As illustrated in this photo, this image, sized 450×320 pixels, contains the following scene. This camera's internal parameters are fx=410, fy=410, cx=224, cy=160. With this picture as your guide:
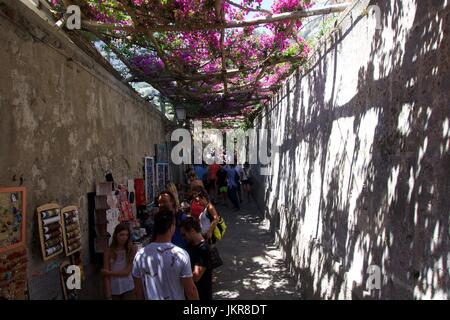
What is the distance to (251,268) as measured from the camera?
7.62 meters

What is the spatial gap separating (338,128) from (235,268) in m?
3.78

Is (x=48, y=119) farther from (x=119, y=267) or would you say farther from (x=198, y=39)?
(x=198, y=39)

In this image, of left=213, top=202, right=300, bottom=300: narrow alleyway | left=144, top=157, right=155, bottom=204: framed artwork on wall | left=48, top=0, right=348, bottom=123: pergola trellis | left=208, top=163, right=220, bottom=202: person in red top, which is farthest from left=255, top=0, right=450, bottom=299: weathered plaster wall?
left=208, top=163, right=220, bottom=202: person in red top

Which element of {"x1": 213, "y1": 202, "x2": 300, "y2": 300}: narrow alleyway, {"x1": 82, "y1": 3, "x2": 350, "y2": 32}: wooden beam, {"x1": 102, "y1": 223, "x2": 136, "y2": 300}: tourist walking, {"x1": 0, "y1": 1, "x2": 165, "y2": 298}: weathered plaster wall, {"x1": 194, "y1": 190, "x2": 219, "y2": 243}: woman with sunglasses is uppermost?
{"x1": 82, "y1": 3, "x2": 350, "y2": 32}: wooden beam

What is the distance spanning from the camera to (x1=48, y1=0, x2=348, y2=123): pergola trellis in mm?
5062

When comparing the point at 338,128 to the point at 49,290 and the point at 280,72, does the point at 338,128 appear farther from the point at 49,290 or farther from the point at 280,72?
the point at 280,72

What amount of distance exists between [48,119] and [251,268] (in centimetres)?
503

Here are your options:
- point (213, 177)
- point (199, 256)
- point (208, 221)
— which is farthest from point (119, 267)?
point (213, 177)

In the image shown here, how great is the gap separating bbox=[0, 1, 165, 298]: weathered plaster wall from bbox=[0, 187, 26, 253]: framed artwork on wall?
0.09 m

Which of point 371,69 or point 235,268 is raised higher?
point 371,69

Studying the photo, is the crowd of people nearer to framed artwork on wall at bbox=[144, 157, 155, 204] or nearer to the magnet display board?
the magnet display board

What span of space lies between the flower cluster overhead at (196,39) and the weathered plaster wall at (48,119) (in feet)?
2.84

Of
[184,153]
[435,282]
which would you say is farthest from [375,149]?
[184,153]

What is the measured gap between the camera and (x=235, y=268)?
7605 mm
